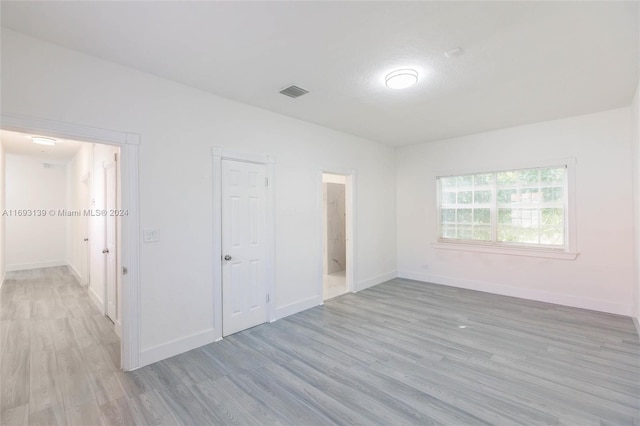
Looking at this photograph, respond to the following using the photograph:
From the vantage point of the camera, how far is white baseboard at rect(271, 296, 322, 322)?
3936 millimetres

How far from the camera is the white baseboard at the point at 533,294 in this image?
13.0 ft

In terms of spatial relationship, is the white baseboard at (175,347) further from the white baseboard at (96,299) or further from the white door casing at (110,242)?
the white baseboard at (96,299)

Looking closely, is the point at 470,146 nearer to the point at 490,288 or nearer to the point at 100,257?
the point at 490,288

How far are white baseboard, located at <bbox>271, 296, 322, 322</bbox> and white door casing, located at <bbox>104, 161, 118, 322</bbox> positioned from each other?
203 cm

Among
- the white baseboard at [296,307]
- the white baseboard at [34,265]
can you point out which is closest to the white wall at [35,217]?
→ the white baseboard at [34,265]

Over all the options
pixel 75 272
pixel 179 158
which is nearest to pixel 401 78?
pixel 179 158

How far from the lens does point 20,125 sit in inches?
85.3

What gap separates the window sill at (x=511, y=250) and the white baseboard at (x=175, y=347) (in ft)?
14.4

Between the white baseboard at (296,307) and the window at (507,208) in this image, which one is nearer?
the white baseboard at (296,307)

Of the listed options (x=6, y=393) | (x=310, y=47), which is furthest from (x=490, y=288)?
(x=6, y=393)

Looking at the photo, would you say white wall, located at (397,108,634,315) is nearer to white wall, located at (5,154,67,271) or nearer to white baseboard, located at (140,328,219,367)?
white baseboard, located at (140,328,219,367)

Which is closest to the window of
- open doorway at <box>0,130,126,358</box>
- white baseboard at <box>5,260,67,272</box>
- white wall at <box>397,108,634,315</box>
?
white wall at <box>397,108,634,315</box>

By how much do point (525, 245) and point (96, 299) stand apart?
23.0 ft

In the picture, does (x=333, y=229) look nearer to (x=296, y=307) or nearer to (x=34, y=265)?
(x=296, y=307)
